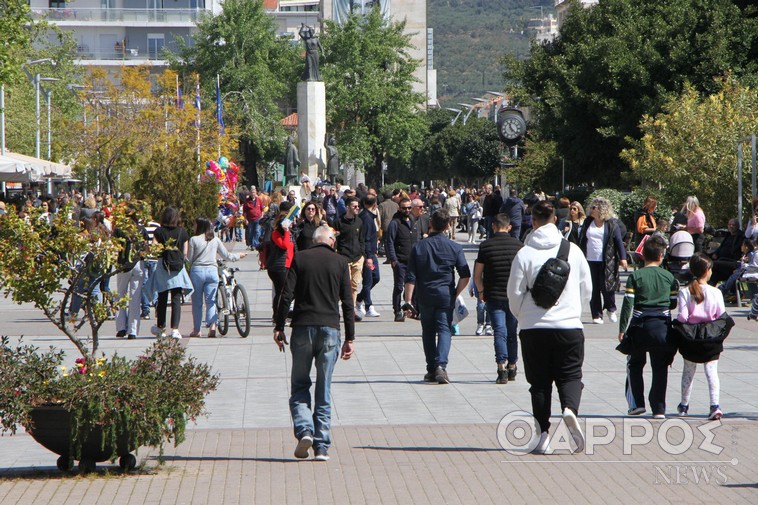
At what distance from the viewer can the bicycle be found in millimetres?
15070

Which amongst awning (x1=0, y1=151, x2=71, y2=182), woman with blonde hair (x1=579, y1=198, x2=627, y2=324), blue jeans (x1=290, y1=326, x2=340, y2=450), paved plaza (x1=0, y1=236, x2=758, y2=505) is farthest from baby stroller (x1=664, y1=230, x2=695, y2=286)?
awning (x1=0, y1=151, x2=71, y2=182)

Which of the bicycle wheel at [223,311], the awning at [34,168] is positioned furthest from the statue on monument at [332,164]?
the bicycle wheel at [223,311]

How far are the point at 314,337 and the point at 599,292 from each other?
9.03m

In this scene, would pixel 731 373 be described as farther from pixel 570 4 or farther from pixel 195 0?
pixel 195 0

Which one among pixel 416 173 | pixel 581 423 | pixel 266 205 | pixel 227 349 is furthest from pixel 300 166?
pixel 416 173

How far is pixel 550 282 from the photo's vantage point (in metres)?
7.64

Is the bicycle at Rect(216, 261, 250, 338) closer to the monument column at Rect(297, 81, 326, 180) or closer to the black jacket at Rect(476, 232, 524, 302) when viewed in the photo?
the black jacket at Rect(476, 232, 524, 302)

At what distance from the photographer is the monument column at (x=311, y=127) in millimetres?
49531

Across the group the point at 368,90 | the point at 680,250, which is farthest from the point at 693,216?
the point at 368,90

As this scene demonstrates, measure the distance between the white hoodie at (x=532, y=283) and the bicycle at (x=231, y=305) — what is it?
7.57 m

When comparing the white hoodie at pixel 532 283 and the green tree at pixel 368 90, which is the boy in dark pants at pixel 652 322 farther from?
the green tree at pixel 368 90

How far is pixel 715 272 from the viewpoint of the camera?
1923 cm

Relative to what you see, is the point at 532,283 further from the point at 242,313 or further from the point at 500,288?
the point at 242,313

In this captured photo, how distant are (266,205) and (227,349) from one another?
24.1 m
